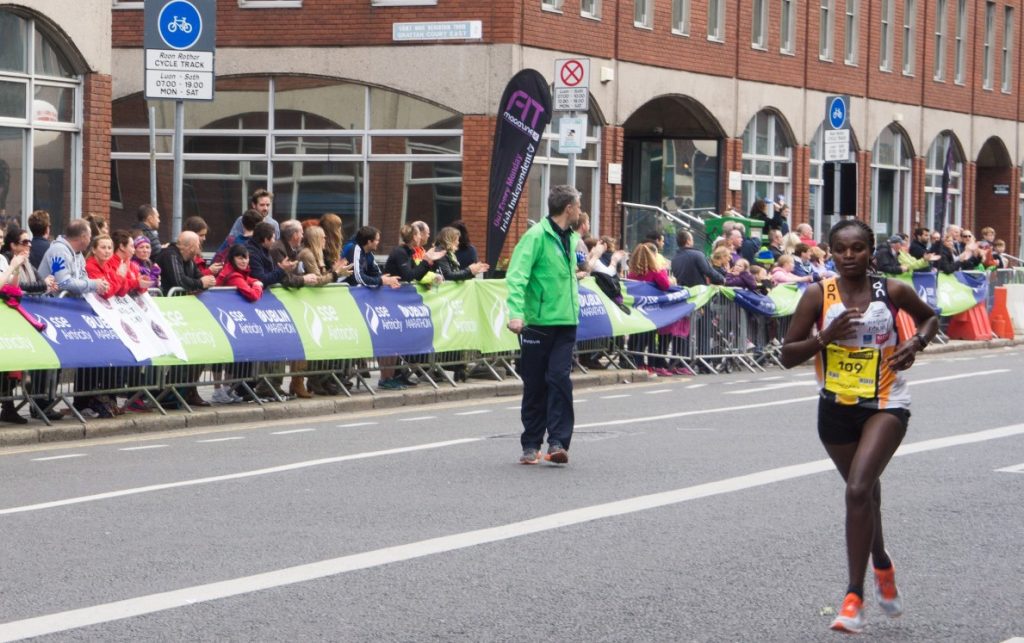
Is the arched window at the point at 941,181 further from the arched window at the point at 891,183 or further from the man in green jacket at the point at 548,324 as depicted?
the man in green jacket at the point at 548,324

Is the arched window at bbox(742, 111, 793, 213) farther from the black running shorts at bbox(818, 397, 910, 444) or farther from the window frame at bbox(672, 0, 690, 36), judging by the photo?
the black running shorts at bbox(818, 397, 910, 444)

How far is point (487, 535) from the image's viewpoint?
993 cm

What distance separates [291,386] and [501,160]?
14.5ft

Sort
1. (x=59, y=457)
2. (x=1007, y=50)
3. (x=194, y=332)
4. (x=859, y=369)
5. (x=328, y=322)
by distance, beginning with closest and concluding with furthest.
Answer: (x=859, y=369) → (x=59, y=457) → (x=194, y=332) → (x=328, y=322) → (x=1007, y=50)

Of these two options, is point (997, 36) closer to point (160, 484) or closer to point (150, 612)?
point (160, 484)

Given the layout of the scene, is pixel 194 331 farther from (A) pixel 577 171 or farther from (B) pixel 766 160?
(B) pixel 766 160

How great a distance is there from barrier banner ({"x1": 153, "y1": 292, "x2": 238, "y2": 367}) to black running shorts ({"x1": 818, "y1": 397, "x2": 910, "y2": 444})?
926 cm

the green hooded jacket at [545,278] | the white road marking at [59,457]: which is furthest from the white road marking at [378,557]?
the white road marking at [59,457]

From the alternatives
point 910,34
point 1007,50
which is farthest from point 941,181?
point 1007,50

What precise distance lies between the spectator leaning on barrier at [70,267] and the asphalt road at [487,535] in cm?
129

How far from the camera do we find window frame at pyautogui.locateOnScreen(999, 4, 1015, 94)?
52.6 meters

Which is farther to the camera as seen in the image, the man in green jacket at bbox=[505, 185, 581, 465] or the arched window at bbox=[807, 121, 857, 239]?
the arched window at bbox=[807, 121, 857, 239]

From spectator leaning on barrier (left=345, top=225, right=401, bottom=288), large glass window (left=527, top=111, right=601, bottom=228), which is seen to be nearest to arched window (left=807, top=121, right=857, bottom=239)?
large glass window (left=527, top=111, right=601, bottom=228)

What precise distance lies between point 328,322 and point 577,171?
1553 centimetres
